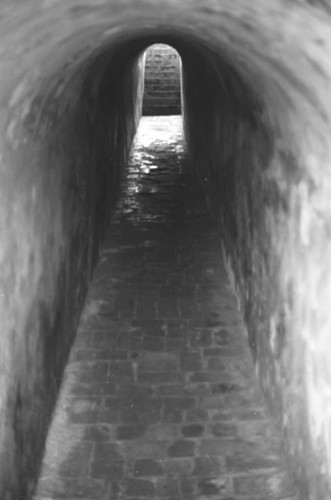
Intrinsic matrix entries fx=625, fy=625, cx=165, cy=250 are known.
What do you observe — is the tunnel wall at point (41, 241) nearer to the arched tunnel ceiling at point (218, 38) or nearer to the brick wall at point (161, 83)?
the arched tunnel ceiling at point (218, 38)

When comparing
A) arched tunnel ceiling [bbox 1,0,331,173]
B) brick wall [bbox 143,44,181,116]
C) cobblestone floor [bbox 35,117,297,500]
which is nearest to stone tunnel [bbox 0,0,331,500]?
arched tunnel ceiling [bbox 1,0,331,173]

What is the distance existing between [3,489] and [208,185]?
6.12 m

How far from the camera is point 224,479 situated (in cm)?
494

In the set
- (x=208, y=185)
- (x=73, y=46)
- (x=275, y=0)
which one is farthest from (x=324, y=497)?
(x=208, y=185)

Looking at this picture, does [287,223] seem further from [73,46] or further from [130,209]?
[130,209]

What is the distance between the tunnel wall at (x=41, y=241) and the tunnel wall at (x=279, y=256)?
151 cm

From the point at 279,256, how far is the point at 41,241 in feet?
6.40

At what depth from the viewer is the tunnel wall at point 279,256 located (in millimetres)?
4090

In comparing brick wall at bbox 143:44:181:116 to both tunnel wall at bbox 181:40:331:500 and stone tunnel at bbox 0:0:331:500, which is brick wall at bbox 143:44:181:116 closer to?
tunnel wall at bbox 181:40:331:500

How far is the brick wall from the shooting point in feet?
52.0

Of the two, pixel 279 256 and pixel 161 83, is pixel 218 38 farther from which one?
pixel 161 83

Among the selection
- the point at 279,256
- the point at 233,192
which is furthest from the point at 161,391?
the point at 233,192

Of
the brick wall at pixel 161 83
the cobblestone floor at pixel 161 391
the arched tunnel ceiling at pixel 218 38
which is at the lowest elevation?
the cobblestone floor at pixel 161 391

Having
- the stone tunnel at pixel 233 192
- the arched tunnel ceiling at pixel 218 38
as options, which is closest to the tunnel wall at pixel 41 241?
the stone tunnel at pixel 233 192
